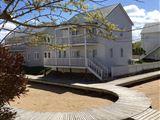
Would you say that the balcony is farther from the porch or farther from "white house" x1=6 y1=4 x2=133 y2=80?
the porch

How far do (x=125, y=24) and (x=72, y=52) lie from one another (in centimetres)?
806

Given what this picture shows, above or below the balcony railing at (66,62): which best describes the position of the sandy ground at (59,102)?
below

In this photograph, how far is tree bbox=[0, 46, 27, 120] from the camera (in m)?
6.57

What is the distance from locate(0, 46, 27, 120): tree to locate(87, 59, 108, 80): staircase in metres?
18.8

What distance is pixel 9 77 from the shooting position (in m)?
6.70

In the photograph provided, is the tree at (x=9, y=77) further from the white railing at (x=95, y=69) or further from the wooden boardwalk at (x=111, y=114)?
the white railing at (x=95, y=69)

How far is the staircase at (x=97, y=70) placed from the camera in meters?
25.9

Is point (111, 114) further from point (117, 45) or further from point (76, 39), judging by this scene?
point (117, 45)

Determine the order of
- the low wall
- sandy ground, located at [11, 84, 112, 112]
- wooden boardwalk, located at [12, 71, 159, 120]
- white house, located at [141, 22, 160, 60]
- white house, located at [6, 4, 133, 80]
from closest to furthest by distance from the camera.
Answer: wooden boardwalk, located at [12, 71, 159, 120] < sandy ground, located at [11, 84, 112, 112] < the low wall < white house, located at [6, 4, 133, 80] < white house, located at [141, 22, 160, 60]

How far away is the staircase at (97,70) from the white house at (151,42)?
23.0 meters

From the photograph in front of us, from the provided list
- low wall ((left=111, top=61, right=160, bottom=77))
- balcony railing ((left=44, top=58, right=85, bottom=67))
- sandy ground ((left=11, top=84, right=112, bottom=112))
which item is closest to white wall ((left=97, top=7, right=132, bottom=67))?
low wall ((left=111, top=61, right=160, bottom=77))

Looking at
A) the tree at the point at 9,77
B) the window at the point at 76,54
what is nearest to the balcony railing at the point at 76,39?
the window at the point at 76,54

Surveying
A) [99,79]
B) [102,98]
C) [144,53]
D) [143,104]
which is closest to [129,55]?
[99,79]

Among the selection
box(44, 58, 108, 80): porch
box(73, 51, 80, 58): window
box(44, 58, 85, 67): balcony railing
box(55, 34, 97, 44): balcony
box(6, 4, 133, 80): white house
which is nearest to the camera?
box(44, 58, 108, 80): porch
